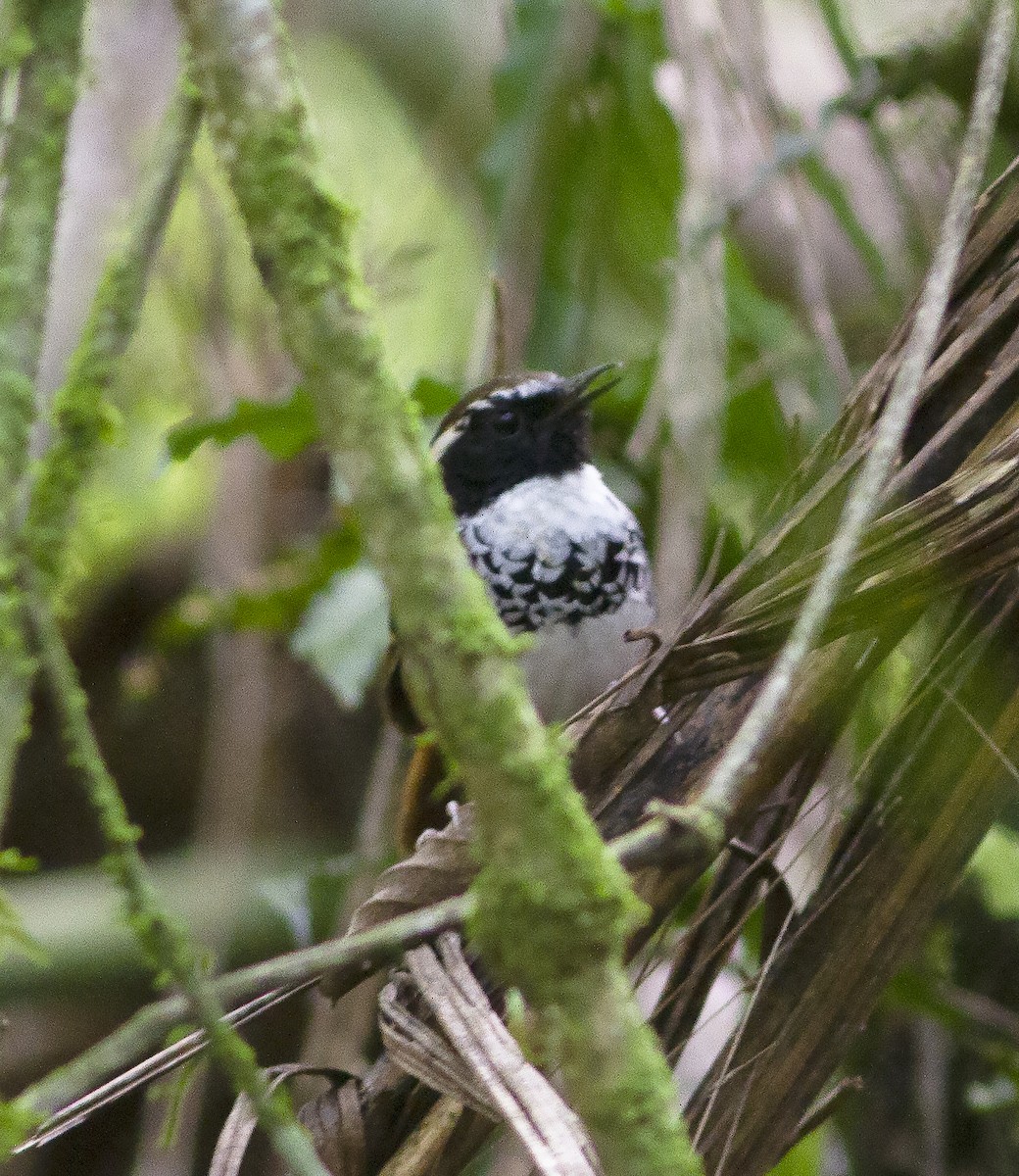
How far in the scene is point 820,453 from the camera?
1.40 meters

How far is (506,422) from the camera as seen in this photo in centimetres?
244

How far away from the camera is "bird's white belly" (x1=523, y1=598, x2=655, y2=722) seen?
2223 mm

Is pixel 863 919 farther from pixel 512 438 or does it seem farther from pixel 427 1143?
pixel 512 438

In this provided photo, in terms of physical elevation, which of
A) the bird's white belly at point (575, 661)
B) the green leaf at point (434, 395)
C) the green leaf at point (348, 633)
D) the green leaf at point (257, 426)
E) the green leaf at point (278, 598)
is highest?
the green leaf at point (257, 426)

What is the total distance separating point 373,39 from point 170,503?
1.59 m

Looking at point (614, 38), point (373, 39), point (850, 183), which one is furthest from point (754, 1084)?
point (373, 39)

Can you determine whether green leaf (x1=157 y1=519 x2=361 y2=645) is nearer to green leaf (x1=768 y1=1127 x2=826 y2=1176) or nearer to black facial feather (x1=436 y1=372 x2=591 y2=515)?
black facial feather (x1=436 y1=372 x2=591 y2=515)

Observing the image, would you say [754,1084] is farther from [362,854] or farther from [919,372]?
[362,854]

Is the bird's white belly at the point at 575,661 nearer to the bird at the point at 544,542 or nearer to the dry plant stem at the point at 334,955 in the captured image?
the bird at the point at 544,542

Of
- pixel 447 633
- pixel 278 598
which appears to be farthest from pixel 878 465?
pixel 278 598

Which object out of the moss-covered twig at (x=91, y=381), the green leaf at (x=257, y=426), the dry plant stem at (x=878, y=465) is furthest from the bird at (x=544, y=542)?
the moss-covered twig at (x=91, y=381)

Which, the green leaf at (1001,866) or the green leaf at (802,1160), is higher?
the green leaf at (1001,866)

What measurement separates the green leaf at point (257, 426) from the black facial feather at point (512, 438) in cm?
26

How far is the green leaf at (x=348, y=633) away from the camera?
7.97 ft
